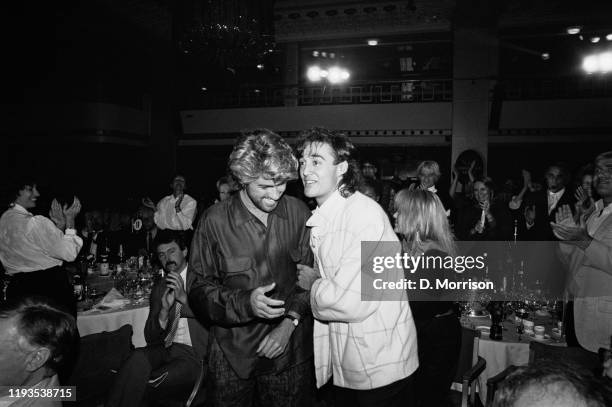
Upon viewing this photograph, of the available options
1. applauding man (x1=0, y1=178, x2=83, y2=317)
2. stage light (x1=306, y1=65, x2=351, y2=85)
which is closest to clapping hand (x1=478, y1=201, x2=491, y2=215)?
applauding man (x1=0, y1=178, x2=83, y2=317)

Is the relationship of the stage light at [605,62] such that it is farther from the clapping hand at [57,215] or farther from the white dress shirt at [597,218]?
the clapping hand at [57,215]

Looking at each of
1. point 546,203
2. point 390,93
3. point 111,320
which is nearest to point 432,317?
point 111,320

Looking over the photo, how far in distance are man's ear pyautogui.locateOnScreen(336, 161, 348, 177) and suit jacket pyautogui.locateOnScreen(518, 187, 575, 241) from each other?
3.87 metres

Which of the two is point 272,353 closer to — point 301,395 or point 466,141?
point 301,395

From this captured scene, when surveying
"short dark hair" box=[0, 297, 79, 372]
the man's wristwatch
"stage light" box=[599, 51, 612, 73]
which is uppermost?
"stage light" box=[599, 51, 612, 73]

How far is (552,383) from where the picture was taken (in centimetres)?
97

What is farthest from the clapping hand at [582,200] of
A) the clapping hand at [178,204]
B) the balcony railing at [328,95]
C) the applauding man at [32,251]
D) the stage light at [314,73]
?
the stage light at [314,73]

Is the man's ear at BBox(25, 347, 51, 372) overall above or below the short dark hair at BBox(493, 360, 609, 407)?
below

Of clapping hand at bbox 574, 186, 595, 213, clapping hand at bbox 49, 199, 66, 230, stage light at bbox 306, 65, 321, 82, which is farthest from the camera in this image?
stage light at bbox 306, 65, 321, 82

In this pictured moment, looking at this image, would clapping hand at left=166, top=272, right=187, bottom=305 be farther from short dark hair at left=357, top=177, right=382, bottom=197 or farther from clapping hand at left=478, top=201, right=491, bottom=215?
clapping hand at left=478, top=201, right=491, bottom=215

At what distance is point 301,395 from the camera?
5.95ft

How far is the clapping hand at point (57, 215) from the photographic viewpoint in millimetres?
3815

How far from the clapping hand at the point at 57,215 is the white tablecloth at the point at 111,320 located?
0.93 metres

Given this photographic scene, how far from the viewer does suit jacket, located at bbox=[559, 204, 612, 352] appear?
2349 millimetres
